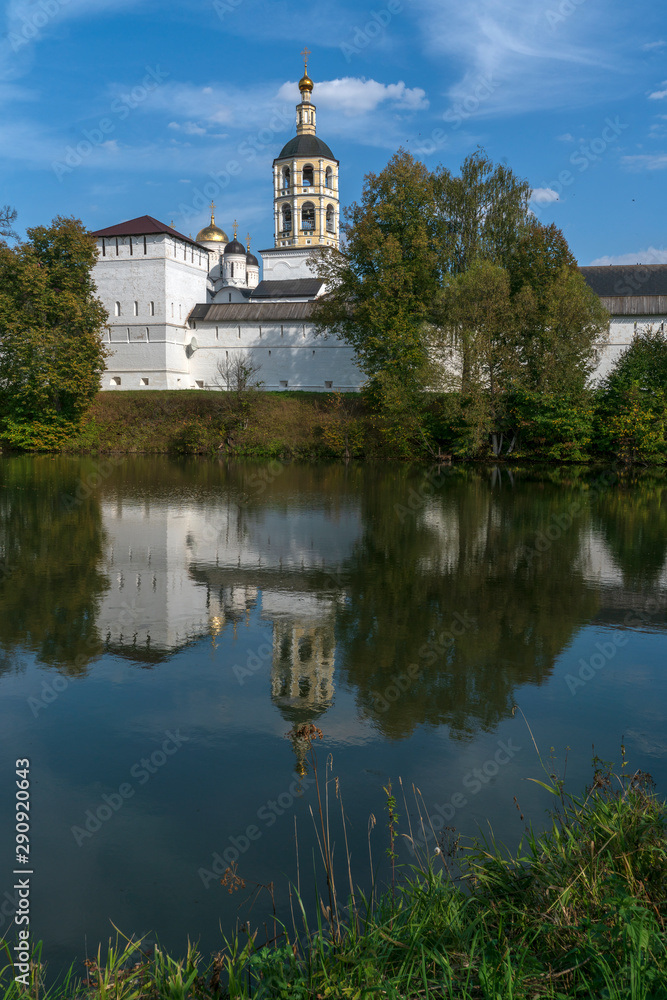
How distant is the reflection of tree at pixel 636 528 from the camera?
32.7 ft

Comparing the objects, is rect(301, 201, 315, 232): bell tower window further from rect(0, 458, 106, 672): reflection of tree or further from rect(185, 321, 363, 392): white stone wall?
rect(0, 458, 106, 672): reflection of tree

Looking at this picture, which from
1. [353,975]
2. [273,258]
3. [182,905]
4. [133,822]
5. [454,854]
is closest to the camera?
[353,975]

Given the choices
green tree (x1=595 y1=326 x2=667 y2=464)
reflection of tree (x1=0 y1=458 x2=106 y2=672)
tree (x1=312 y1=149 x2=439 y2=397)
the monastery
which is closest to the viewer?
reflection of tree (x1=0 y1=458 x2=106 y2=672)

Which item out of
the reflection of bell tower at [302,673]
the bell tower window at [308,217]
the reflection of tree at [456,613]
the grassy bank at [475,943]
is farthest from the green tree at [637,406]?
the bell tower window at [308,217]

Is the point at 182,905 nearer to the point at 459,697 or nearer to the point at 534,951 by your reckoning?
the point at 534,951

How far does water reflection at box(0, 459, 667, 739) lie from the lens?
5969 mm

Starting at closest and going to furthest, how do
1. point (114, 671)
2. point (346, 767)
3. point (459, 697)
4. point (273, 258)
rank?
point (346, 767) < point (459, 697) < point (114, 671) < point (273, 258)

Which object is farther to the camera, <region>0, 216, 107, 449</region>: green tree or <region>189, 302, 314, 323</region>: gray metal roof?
<region>189, 302, 314, 323</region>: gray metal roof

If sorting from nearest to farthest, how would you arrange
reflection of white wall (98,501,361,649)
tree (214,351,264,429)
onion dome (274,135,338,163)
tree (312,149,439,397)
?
1. reflection of white wall (98,501,361,649)
2. tree (312,149,439,397)
3. tree (214,351,264,429)
4. onion dome (274,135,338,163)

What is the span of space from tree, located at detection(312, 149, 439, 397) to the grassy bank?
93.4ft

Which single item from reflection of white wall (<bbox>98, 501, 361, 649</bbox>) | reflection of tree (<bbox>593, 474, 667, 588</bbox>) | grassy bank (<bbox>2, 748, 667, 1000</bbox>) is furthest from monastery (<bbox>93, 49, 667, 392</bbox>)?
grassy bank (<bbox>2, 748, 667, 1000</bbox>)

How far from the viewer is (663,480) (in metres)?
23.4

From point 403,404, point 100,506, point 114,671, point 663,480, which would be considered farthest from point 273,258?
point 114,671

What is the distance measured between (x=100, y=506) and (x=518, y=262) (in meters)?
24.5
